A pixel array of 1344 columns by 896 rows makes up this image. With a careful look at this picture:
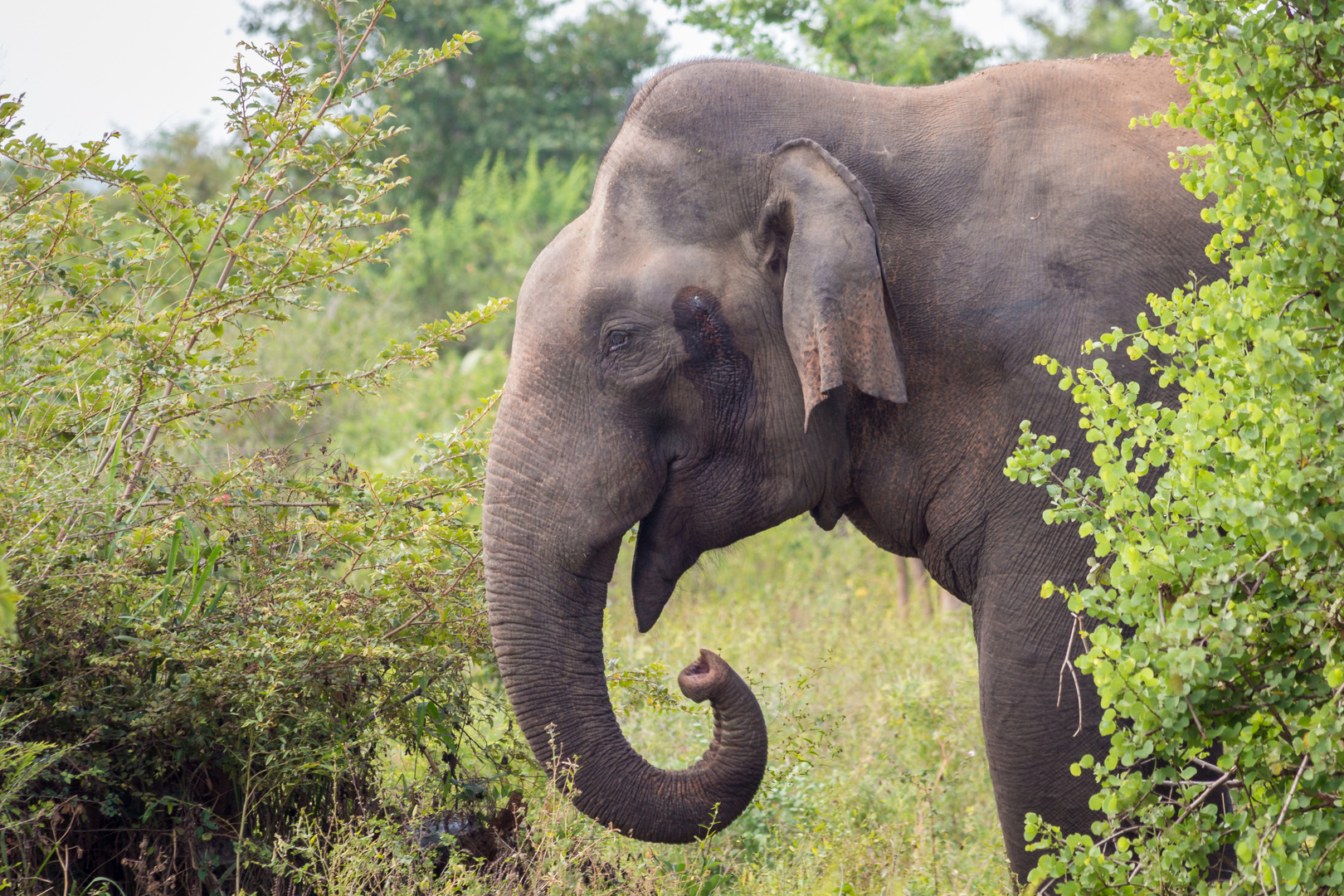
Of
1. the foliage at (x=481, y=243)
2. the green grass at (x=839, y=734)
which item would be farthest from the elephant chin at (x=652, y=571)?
the foliage at (x=481, y=243)

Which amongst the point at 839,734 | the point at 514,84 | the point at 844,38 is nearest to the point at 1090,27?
the point at 514,84

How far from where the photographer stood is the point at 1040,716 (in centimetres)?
330

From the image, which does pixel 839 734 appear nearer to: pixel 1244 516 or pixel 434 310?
pixel 1244 516

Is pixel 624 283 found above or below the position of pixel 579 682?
above

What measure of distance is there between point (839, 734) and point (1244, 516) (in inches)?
155

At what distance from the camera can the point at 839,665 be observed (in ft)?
23.2

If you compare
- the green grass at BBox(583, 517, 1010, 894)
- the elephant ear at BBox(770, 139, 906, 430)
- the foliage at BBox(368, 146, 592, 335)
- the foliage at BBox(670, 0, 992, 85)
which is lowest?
the foliage at BBox(368, 146, 592, 335)

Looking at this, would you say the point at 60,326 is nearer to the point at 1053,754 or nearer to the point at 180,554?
the point at 180,554

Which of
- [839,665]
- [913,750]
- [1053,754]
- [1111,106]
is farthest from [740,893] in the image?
[839,665]

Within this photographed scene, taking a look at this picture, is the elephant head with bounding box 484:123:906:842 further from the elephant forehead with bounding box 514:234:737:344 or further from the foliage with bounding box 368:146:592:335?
the foliage with bounding box 368:146:592:335

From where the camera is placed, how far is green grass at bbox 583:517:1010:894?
4199 millimetres

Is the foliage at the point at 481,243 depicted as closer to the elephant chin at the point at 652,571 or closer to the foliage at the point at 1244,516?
the elephant chin at the point at 652,571

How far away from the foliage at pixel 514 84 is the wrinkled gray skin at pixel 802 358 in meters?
17.0

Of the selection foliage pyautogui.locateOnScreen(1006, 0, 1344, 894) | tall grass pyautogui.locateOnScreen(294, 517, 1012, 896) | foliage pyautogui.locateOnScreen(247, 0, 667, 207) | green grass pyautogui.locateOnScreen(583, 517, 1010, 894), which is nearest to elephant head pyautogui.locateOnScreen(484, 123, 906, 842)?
tall grass pyautogui.locateOnScreen(294, 517, 1012, 896)
